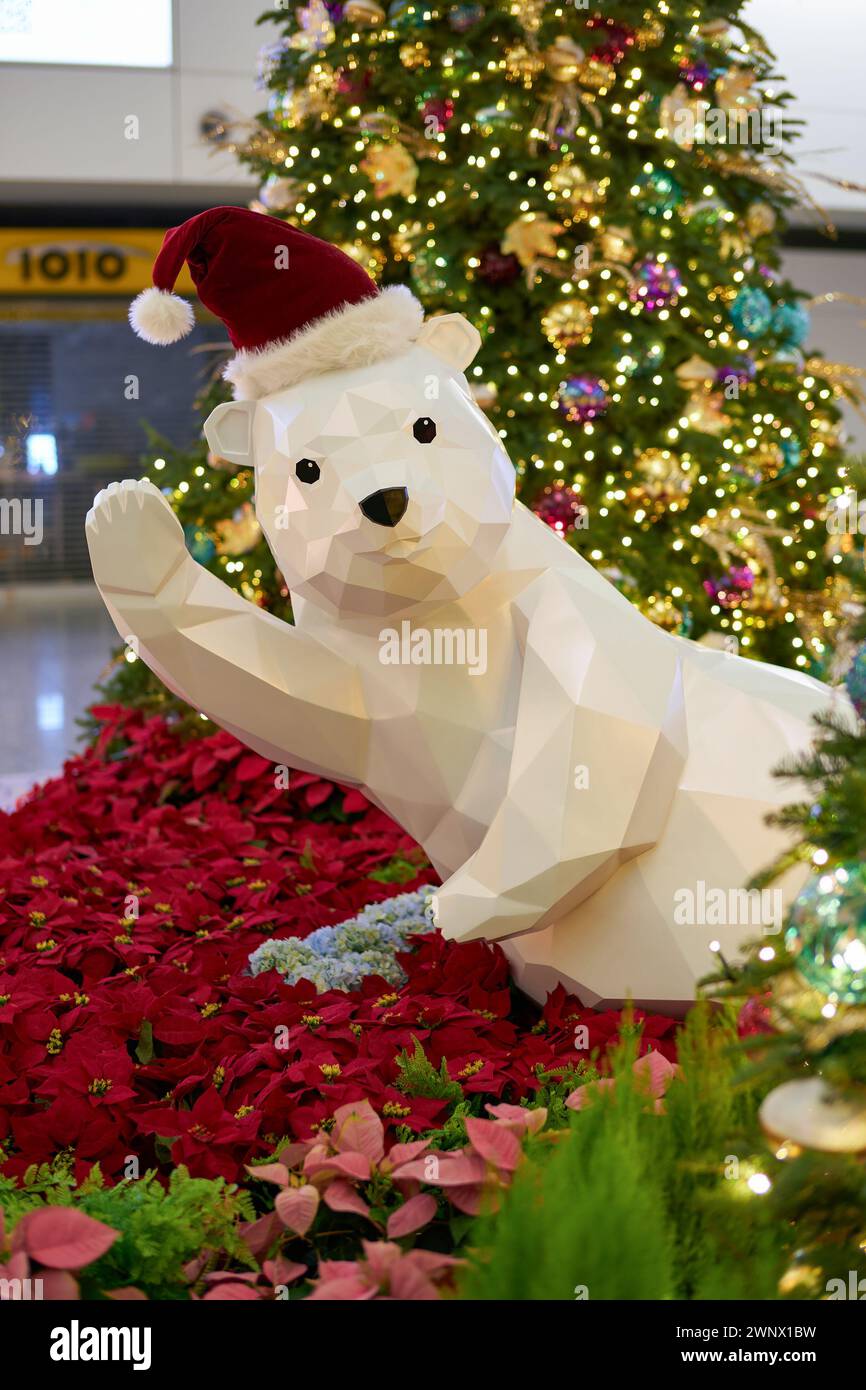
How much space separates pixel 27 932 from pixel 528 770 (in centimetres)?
132

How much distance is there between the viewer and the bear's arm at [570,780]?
198cm

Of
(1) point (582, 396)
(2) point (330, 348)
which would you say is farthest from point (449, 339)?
(1) point (582, 396)

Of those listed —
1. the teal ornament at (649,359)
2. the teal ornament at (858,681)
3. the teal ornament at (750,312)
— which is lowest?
the teal ornament at (858,681)

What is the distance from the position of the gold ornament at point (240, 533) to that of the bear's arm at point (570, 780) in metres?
2.17

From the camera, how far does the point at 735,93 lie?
13.5 ft

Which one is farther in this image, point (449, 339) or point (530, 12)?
point (530, 12)

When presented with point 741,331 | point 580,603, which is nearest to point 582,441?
point 741,331

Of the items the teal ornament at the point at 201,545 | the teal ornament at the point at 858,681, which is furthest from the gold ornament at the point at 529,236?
the teal ornament at the point at 858,681

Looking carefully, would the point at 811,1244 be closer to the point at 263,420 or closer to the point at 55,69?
the point at 263,420

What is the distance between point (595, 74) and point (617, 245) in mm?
535

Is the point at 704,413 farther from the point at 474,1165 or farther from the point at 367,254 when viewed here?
the point at 474,1165

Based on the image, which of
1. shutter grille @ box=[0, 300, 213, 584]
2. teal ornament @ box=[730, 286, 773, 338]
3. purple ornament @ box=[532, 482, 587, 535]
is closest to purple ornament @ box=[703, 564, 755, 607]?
purple ornament @ box=[532, 482, 587, 535]

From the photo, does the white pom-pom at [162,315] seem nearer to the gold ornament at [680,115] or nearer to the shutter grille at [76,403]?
the gold ornament at [680,115]

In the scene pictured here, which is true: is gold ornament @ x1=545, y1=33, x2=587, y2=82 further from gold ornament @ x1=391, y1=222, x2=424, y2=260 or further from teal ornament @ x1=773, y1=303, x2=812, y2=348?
teal ornament @ x1=773, y1=303, x2=812, y2=348
